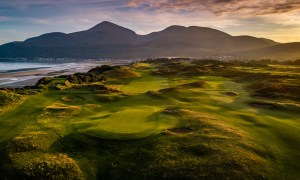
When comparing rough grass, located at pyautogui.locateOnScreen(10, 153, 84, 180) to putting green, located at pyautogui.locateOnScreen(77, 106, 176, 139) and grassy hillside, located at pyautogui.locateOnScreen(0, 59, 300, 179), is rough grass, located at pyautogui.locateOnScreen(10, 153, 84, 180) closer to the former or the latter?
grassy hillside, located at pyautogui.locateOnScreen(0, 59, 300, 179)

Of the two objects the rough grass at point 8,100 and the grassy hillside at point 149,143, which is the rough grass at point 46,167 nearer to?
the grassy hillside at point 149,143

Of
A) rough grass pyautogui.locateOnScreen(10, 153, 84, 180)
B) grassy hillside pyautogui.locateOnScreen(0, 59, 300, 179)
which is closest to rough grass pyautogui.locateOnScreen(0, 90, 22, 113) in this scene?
grassy hillside pyautogui.locateOnScreen(0, 59, 300, 179)

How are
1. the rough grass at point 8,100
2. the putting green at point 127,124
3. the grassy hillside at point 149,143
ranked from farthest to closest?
1. the rough grass at point 8,100
2. the putting green at point 127,124
3. the grassy hillside at point 149,143

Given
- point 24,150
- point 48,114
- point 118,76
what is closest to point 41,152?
point 24,150

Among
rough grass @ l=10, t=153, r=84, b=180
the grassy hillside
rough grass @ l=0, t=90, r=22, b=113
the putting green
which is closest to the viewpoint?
rough grass @ l=10, t=153, r=84, b=180

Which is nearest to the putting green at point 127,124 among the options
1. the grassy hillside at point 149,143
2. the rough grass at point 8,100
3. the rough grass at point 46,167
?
the grassy hillside at point 149,143

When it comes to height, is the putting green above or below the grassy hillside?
above

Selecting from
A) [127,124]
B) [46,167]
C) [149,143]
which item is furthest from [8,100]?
[149,143]

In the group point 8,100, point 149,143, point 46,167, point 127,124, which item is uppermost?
point 8,100

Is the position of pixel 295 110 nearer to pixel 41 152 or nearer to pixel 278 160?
pixel 278 160

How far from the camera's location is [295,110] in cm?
3528

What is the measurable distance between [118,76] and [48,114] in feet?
165

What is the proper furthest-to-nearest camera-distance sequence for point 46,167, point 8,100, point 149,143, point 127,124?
point 8,100 → point 127,124 → point 149,143 → point 46,167

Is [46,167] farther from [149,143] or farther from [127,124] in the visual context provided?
[127,124]
